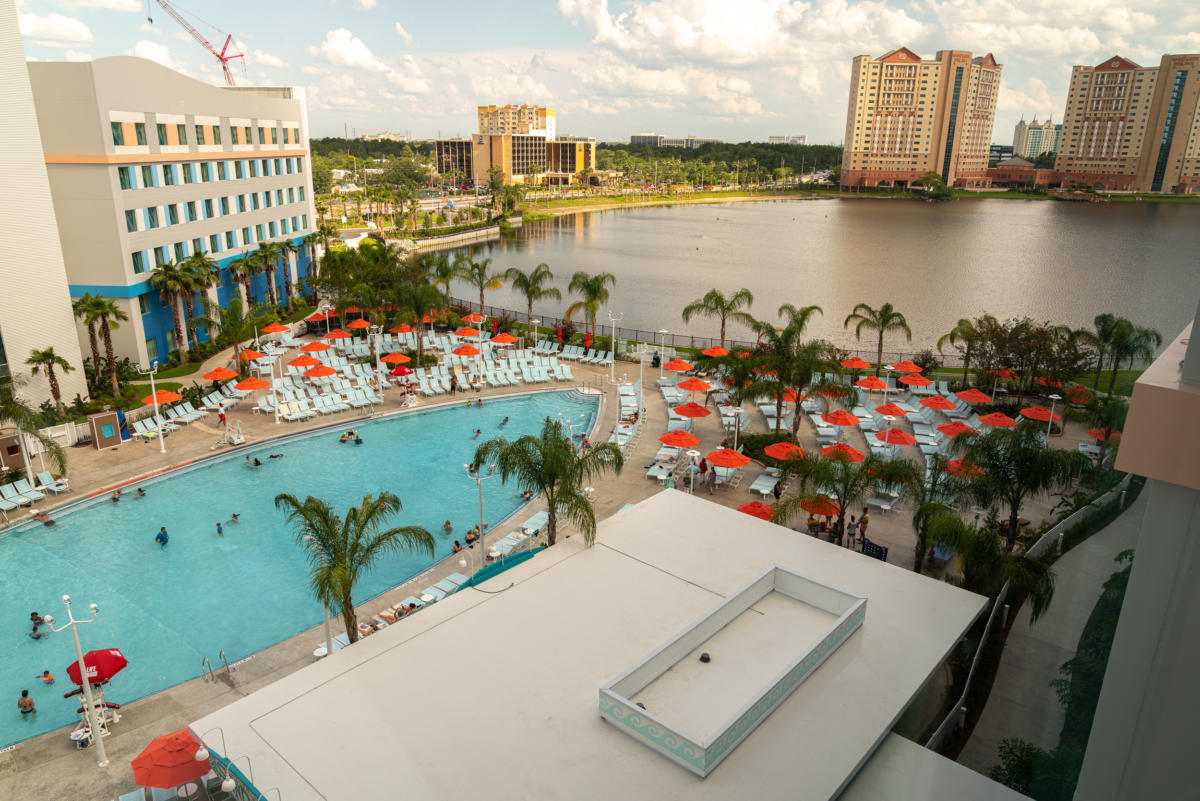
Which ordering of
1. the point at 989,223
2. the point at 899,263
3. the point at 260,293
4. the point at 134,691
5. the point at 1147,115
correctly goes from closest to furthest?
the point at 134,691 < the point at 1147,115 < the point at 260,293 < the point at 899,263 < the point at 989,223

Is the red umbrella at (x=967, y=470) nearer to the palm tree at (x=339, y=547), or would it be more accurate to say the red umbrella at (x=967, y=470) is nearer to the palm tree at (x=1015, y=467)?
the palm tree at (x=1015, y=467)

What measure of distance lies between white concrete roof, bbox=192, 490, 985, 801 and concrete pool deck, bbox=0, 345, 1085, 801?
273 centimetres

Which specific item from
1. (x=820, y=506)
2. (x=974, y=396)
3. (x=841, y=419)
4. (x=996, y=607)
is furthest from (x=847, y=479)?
(x=974, y=396)

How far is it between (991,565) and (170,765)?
44.4ft

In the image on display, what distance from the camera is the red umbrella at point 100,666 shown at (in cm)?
1188

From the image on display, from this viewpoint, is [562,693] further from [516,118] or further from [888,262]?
[516,118]

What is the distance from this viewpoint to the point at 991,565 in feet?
43.4

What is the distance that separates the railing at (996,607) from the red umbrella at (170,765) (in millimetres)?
10454

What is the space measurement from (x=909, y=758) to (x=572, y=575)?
6244mm

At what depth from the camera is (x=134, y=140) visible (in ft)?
98.9

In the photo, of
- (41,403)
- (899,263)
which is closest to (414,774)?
(41,403)

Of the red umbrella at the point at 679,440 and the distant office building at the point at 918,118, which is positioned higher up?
the distant office building at the point at 918,118

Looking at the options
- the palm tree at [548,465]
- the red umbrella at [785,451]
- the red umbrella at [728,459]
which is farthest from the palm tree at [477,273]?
the palm tree at [548,465]

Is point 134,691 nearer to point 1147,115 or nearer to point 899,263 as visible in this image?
point 1147,115
